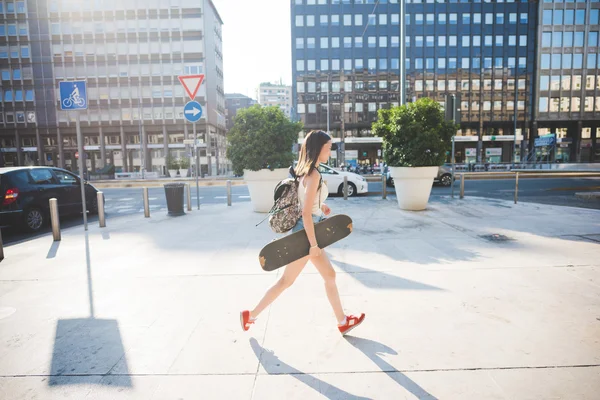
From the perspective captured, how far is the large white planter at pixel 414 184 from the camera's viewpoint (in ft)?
31.3

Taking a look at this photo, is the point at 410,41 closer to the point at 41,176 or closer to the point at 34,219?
the point at 41,176

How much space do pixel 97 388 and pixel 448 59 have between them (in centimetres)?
6352

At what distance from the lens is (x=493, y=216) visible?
8750 millimetres

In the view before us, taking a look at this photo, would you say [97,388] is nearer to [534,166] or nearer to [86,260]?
[86,260]

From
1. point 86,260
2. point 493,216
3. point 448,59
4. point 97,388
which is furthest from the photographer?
point 448,59

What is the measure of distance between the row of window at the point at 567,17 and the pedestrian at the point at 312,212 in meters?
69.0

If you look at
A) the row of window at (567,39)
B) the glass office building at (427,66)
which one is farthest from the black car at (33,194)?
the row of window at (567,39)

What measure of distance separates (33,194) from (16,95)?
191 ft

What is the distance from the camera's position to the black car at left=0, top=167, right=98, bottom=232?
8398 millimetres

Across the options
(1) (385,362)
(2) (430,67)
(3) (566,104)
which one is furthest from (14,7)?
(3) (566,104)

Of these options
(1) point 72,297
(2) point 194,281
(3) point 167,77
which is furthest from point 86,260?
(3) point 167,77

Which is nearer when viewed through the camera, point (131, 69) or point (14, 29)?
point (131, 69)

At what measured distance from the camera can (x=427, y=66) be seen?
55875 mm

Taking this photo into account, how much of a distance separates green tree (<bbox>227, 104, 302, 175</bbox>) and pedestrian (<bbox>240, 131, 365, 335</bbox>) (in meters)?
6.39
